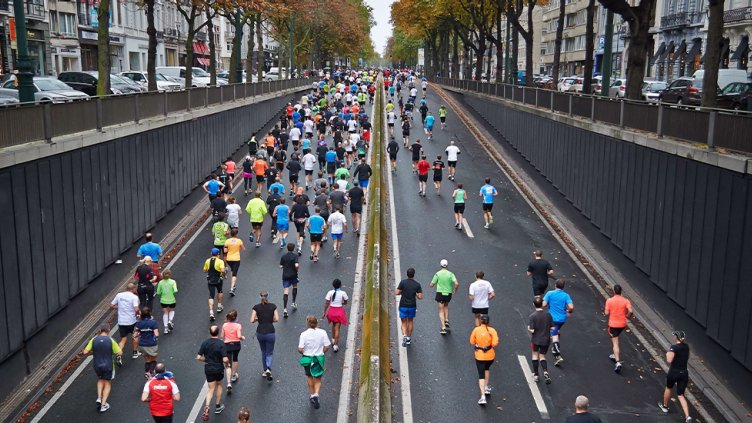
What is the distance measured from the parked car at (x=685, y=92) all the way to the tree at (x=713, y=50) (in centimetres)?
1455

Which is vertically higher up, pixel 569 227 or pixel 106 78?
pixel 106 78

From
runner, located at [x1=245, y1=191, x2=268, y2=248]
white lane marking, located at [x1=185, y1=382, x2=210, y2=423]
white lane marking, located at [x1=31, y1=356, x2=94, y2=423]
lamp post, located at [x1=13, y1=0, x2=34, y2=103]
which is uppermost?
lamp post, located at [x1=13, y1=0, x2=34, y2=103]

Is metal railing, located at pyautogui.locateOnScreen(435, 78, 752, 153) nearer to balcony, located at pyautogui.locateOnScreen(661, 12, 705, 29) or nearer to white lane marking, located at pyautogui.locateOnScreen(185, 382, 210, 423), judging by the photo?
white lane marking, located at pyautogui.locateOnScreen(185, 382, 210, 423)

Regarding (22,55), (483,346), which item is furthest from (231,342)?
(22,55)

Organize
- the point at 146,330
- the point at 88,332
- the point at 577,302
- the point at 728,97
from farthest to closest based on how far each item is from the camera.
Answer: the point at 728,97, the point at 577,302, the point at 88,332, the point at 146,330

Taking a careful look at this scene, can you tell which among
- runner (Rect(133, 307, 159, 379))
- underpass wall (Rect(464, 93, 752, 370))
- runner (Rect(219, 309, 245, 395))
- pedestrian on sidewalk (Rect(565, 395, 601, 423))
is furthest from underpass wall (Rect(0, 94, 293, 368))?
underpass wall (Rect(464, 93, 752, 370))

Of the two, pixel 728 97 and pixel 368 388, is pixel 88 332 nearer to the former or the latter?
pixel 368 388

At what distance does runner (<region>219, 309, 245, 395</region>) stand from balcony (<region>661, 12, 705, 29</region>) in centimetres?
5425

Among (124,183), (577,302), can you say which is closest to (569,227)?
(577,302)

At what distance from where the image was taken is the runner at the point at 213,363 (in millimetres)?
12727

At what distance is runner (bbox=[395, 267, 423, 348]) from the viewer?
628 inches

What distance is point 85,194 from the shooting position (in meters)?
17.8

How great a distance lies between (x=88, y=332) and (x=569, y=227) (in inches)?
647

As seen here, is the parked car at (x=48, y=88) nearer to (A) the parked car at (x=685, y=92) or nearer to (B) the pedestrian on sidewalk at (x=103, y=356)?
(B) the pedestrian on sidewalk at (x=103, y=356)
